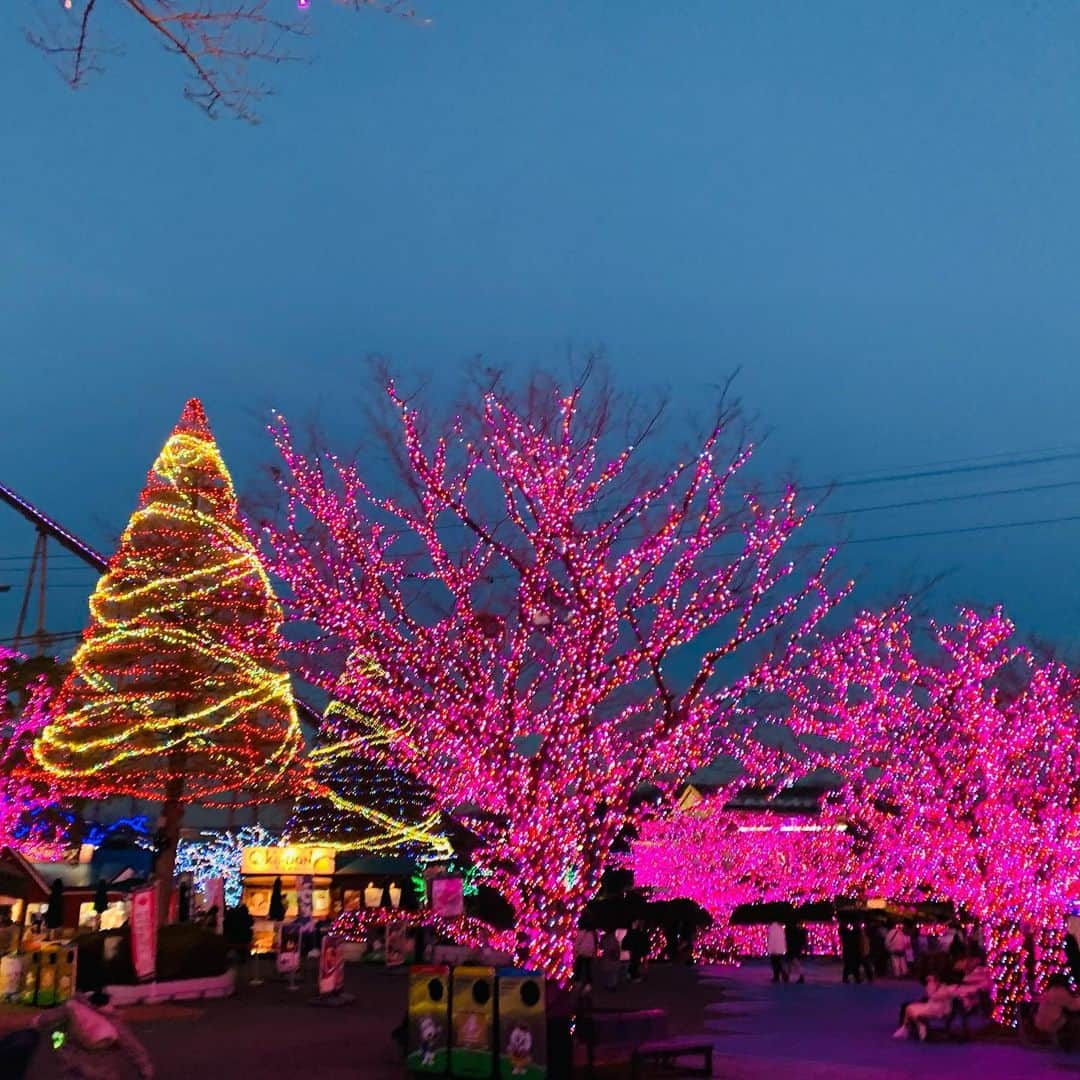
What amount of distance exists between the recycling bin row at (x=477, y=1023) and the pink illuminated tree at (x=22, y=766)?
2722 cm

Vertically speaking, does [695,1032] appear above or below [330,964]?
below

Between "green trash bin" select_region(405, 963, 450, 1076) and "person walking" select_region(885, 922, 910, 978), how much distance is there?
18.9 metres

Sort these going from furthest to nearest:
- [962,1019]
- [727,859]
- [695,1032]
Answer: [727,859], [695,1032], [962,1019]

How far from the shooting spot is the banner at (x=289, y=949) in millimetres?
22686

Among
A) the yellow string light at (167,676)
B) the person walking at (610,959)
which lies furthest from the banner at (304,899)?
the person walking at (610,959)

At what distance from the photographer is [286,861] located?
32.2 meters

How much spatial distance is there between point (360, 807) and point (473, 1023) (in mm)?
27610

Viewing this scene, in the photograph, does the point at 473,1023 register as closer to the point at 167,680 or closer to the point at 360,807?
the point at 167,680

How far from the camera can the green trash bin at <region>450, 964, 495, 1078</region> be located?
10.5 m

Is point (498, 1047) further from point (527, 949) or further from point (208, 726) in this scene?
point (208, 726)

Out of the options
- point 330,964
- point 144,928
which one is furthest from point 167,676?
point 144,928

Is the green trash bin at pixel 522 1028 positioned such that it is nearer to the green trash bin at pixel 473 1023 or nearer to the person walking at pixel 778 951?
the green trash bin at pixel 473 1023

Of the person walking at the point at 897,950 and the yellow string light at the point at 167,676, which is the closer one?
the person walking at the point at 897,950

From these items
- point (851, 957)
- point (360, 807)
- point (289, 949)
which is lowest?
point (851, 957)
